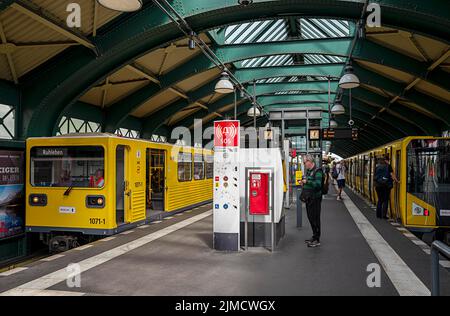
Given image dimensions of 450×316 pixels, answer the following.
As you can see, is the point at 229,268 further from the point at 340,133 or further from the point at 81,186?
the point at 340,133

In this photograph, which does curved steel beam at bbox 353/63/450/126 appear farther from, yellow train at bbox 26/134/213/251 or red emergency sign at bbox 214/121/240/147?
red emergency sign at bbox 214/121/240/147

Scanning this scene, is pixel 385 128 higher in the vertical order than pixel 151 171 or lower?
higher

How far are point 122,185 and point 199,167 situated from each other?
599 cm

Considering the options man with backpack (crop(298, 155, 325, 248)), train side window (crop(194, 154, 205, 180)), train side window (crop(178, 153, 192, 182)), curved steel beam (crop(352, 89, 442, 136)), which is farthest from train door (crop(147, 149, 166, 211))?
curved steel beam (crop(352, 89, 442, 136))

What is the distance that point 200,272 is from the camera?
566 centimetres

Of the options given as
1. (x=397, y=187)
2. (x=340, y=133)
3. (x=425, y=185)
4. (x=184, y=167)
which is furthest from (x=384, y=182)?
(x=184, y=167)

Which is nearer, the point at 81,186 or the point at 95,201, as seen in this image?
the point at 95,201

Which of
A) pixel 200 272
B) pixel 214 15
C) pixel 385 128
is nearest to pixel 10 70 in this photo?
pixel 214 15

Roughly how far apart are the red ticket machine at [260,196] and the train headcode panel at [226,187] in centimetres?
31

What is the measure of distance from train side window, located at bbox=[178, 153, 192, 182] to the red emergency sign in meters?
5.84

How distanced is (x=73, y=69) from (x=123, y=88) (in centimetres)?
509

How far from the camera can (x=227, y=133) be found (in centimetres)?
701
